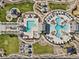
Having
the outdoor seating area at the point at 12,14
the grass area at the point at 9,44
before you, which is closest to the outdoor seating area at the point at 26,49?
the grass area at the point at 9,44

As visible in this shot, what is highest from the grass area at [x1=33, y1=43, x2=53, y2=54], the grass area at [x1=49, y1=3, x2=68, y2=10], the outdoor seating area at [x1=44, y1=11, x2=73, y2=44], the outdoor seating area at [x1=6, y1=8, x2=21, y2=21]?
the grass area at [x1=49, y1=3, x2=68, y2=10]

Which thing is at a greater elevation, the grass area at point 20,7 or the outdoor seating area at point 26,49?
the grass area at point 20,7

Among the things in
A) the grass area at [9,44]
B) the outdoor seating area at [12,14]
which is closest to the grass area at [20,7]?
the outdoor seating area at [12,14]

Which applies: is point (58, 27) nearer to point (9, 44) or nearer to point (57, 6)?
point (57, 6)

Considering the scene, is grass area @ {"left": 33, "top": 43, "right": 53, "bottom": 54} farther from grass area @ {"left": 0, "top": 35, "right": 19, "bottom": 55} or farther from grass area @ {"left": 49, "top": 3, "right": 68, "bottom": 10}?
grass area @ {"left": 49, "top": 3, "right": 68, "bottom": 10}

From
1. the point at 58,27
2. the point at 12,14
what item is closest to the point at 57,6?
the point at 58,27

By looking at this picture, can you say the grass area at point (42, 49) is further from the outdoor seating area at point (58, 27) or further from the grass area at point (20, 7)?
the grass area at point (20, 7)

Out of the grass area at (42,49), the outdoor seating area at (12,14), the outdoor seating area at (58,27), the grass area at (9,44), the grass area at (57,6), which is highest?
the grass area at (57,6)

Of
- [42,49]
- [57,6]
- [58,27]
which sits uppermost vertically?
[57,6]

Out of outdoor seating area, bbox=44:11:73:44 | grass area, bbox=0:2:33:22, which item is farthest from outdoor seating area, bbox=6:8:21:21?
outdoor seating area, bbox=44:11:73:44

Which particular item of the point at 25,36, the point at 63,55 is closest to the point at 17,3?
the point at 25,36
